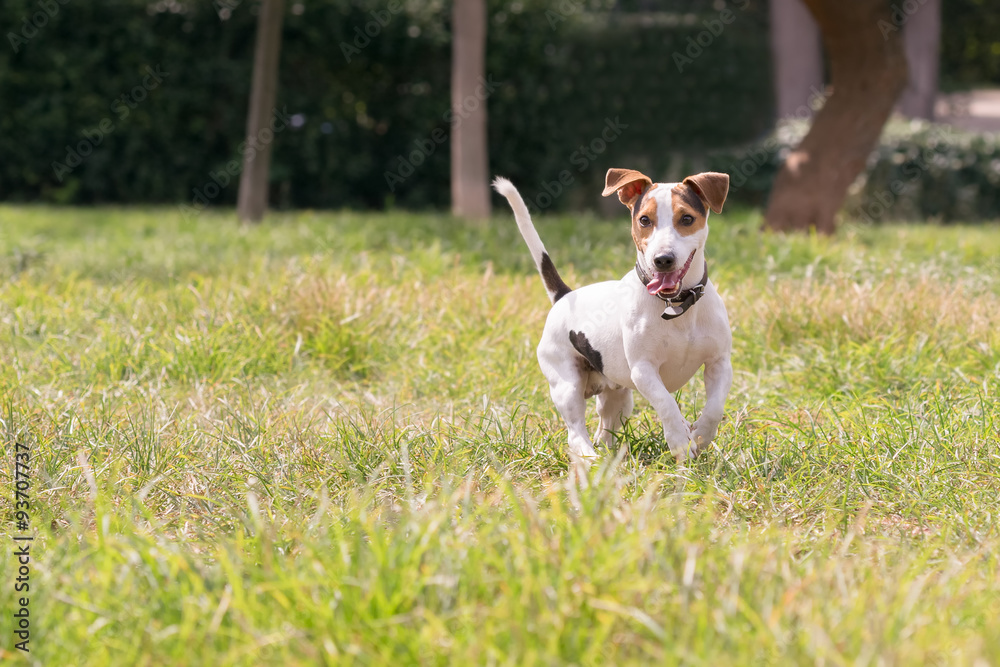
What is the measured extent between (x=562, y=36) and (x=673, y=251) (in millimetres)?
10266

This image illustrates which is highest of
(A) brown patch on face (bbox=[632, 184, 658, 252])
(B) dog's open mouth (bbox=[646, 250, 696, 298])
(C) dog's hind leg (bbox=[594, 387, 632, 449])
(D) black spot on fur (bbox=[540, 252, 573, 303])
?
(A) brown patch on face (bbox=[632, 184, 658, 252])

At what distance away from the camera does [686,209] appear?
2980 mm

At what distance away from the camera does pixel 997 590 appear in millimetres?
2242

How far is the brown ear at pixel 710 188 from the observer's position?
3.09 metres

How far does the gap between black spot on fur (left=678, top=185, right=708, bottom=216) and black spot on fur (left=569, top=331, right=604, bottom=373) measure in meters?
0.57

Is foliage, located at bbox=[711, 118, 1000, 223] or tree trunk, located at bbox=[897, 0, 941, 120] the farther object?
tree trunk, located at bbox=[897, 0, 941, 120]

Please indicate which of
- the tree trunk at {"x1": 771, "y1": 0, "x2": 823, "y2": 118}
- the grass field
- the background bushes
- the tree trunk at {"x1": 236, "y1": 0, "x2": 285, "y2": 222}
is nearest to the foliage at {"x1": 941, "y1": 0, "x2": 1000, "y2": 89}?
the tree trunk at {"x1": 771, "y1": 0, "x2": 823, "y2": 118}

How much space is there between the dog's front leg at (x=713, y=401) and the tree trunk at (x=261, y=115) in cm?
718

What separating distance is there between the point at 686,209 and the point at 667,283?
0.23 metres

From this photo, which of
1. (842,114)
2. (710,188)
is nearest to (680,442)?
(710,188)

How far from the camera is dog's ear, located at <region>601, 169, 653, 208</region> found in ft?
10.3

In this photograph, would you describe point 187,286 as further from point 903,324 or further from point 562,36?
point 562,36

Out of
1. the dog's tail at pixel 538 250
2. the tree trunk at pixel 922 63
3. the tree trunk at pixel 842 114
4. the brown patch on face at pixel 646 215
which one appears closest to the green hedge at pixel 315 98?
the tree trunk at pixel 922 63

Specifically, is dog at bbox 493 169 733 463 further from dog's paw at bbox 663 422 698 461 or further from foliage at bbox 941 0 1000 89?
foliage at bbox 941 0 1000 89
